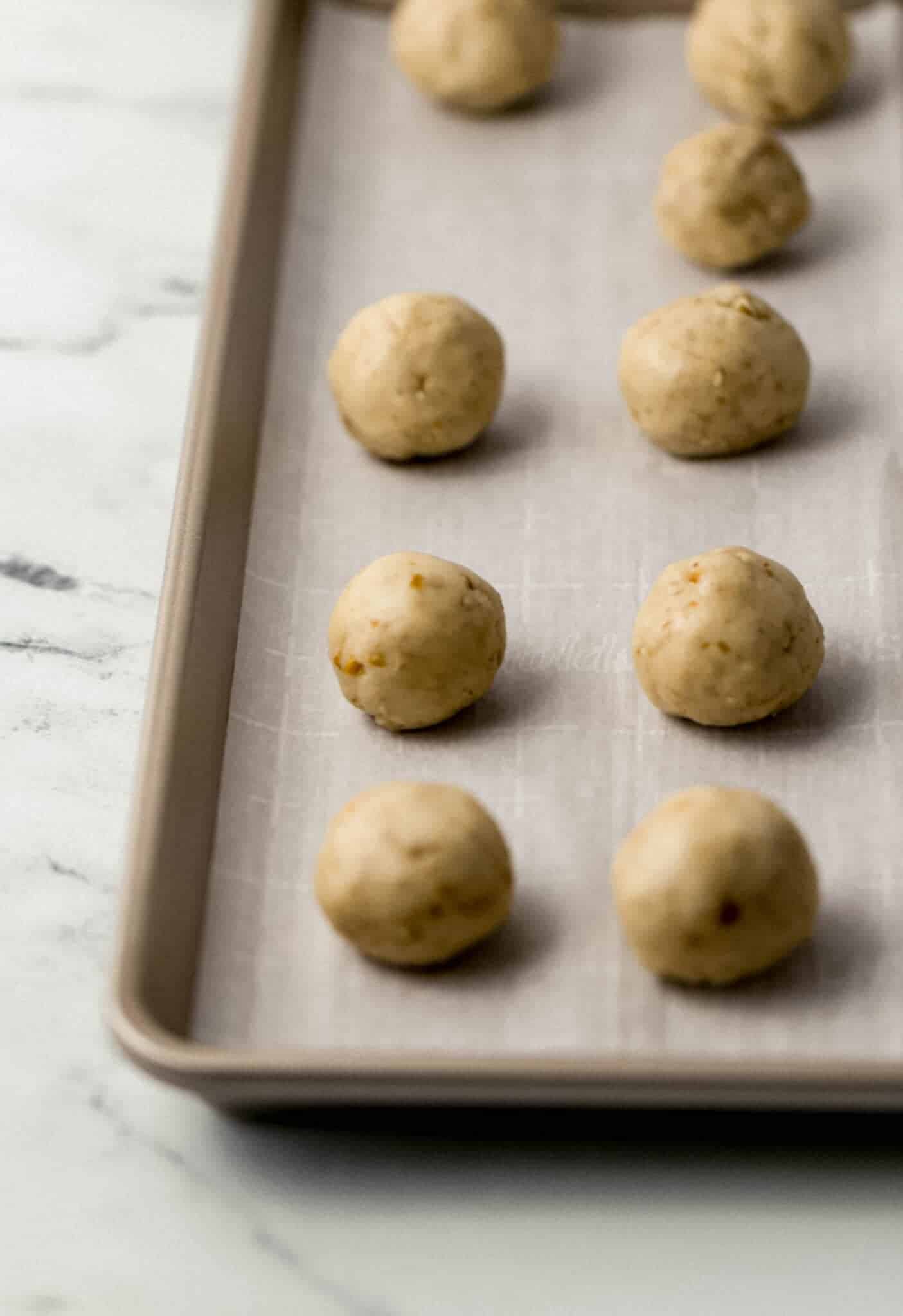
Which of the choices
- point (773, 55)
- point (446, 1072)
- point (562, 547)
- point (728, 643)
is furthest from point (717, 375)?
point (446, 1072)

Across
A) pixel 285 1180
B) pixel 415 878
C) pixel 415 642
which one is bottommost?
pixel 285 1180

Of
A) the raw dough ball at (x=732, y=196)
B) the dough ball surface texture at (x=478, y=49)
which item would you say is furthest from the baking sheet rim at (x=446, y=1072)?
the dough ball surface texture at (x=478, y=49)

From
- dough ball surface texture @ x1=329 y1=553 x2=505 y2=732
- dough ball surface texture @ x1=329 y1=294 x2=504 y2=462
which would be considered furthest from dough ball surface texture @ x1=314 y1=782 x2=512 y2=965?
dough ball surface texture @ x1=329 y1=294 x2=504 y2=462

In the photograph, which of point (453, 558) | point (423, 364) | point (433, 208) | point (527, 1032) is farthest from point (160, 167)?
point (527, 1032)

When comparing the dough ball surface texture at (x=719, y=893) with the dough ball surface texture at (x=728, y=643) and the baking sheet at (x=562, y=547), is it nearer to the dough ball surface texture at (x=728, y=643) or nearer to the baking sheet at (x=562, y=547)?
the baking sheet at (x=562, y=547)

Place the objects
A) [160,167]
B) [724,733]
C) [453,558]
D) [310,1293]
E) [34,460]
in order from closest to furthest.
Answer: [310,1293]
[724,733]
[453,558]
[34,460]
[160,167]

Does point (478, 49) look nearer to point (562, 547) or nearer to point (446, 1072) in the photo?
point (562, 547)

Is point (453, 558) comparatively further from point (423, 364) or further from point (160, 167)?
point (160, 167)
